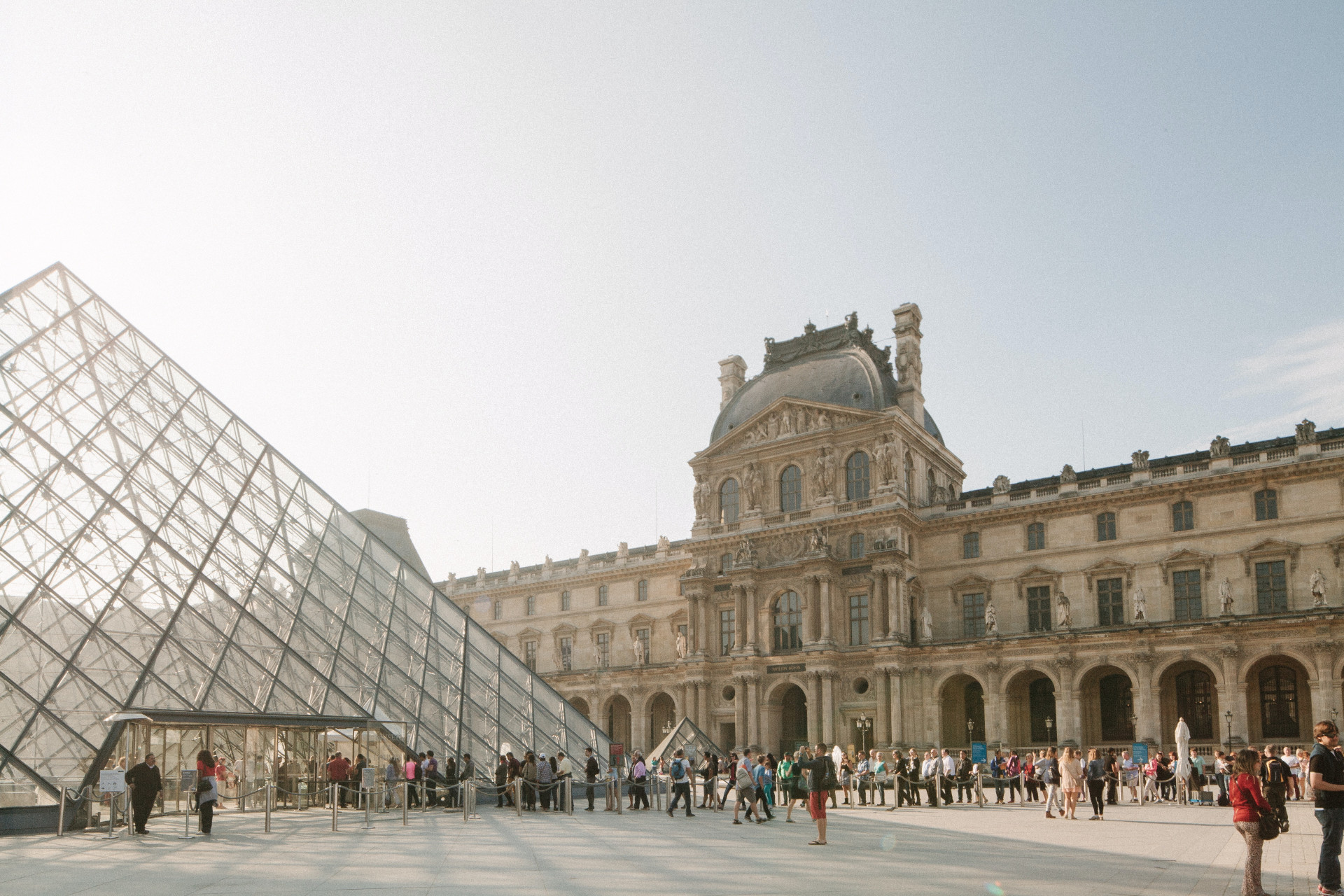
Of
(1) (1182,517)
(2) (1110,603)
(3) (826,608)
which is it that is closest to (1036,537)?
(2) (1110,603)

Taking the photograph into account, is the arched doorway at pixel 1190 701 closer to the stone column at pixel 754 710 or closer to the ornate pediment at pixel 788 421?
the ornate pediment at pixel 788 421

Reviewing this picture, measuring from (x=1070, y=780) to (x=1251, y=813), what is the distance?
11.4m

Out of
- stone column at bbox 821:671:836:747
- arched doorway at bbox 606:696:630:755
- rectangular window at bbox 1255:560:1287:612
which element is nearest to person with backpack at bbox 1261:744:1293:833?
rectangular window at bbox 1255:560:1287:612

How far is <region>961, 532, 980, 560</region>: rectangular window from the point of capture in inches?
1827

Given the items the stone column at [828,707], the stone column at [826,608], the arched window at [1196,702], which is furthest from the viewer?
the stone column at [826,608]

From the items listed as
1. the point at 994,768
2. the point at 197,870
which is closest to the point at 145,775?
the point at 197,870

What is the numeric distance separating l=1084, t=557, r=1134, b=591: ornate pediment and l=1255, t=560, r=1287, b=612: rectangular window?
4338 millimetres

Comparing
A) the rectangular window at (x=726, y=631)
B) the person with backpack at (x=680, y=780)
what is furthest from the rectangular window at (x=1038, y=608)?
the person with backpack at (x=680, y=780)

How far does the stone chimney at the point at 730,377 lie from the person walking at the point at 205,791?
41.5m

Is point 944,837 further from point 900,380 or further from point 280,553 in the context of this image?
point 900,380

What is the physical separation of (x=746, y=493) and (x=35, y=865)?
40.1m

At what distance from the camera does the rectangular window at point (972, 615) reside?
149 ft

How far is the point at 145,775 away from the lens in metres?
15.7

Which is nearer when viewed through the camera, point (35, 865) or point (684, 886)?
point (684, 886)
